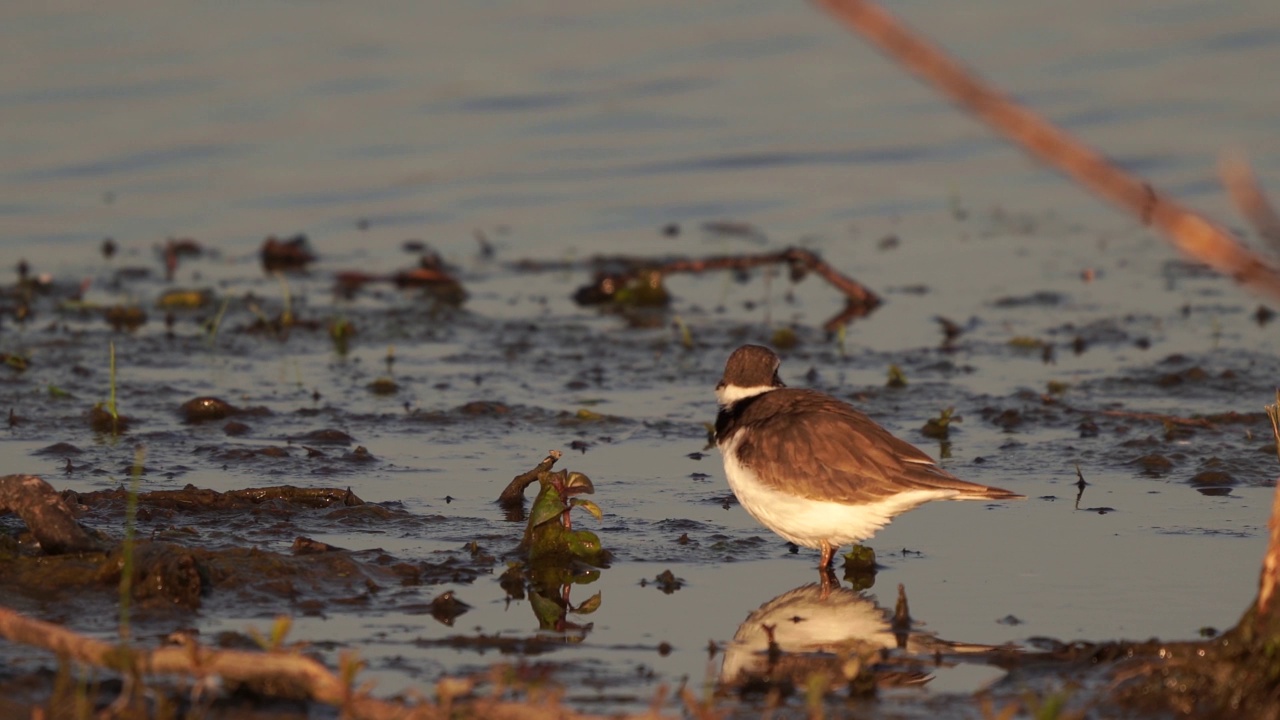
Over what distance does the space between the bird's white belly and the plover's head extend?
0.55m

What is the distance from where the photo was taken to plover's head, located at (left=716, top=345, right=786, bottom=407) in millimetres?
5980

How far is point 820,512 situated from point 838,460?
0.19m

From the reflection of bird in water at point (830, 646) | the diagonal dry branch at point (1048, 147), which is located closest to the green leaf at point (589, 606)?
the reflection of bird in water at point (830, 646)

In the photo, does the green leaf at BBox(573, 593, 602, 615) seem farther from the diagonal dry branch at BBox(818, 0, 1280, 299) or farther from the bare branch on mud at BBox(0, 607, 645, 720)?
the diagonal dry branch at BBox(818, 0, 1280, 299)

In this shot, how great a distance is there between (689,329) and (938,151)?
19.0 feet

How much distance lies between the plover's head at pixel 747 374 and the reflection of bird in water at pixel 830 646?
2.98 feet

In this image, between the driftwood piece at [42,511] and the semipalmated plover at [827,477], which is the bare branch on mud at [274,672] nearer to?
the driftwood piece at [42,511]

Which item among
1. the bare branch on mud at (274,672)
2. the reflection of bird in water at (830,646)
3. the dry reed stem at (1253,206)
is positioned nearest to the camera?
the dry reed stem at (1253,206)

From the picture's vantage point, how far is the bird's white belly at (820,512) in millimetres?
5332

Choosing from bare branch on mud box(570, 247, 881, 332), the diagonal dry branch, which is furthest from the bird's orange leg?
the diagonal dry branch

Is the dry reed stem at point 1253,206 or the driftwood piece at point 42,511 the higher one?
the dry reed stem at point 1253,206

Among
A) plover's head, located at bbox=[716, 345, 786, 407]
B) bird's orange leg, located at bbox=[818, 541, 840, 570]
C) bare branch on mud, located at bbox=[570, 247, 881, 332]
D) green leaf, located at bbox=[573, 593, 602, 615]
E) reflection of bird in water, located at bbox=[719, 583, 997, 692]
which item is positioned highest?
bare branch on mud, located at bbox=[570, 247, 881, 332]

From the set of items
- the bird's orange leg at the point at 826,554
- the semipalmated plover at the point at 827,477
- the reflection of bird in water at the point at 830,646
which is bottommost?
the reflection of bird in water at the point at 830,646

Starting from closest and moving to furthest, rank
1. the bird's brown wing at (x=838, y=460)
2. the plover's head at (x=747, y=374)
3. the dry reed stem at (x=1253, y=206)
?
the dry reed stem at (x=1253, y=206) < the bird's brown wing at (x=838, y=460) < the plover's head at (x=747, y=374)
